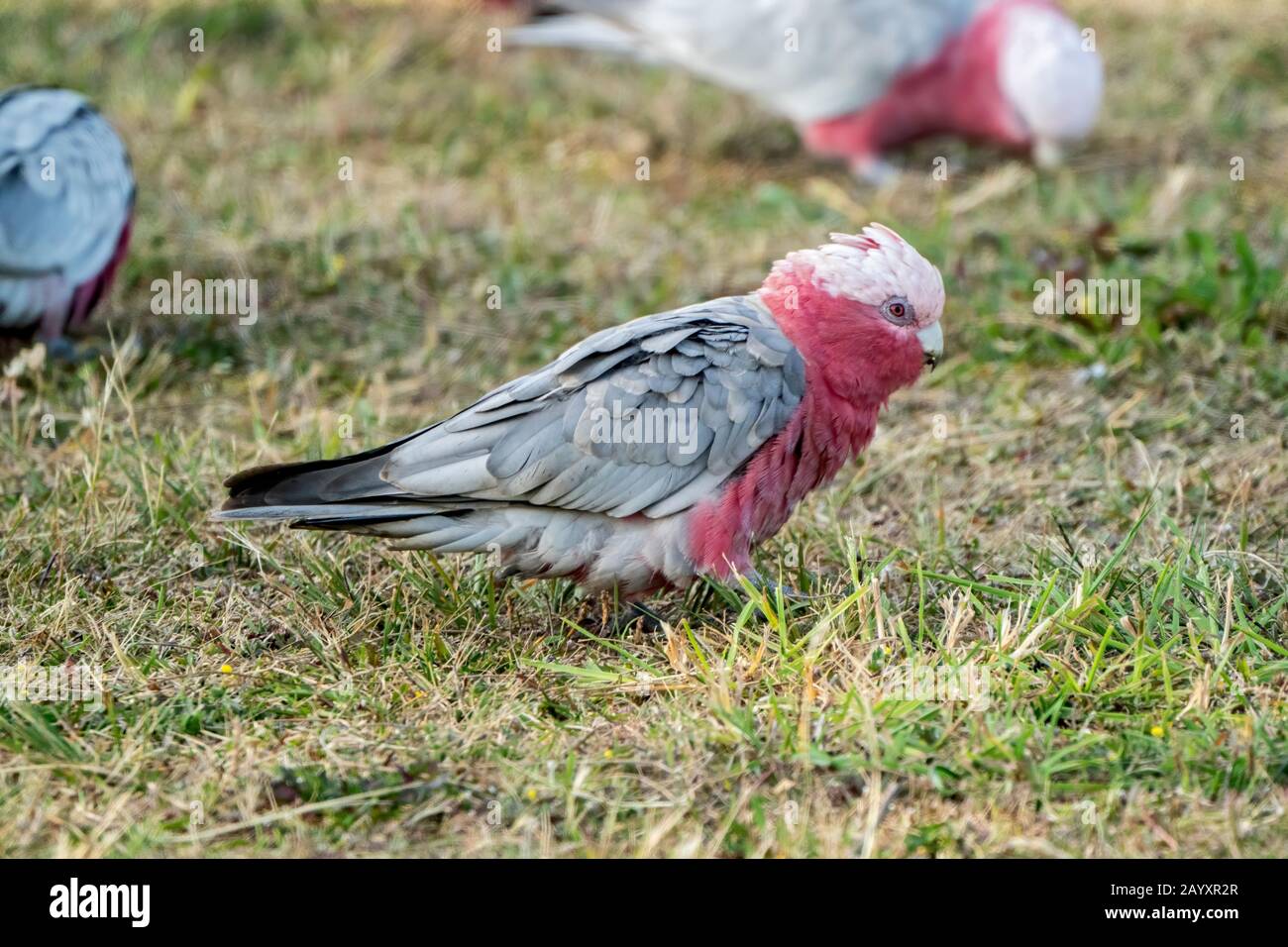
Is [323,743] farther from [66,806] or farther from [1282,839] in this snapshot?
[1282,839]

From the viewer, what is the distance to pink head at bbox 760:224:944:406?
3615 mm

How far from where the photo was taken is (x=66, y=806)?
2887mm

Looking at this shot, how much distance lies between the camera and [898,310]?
3641 millimetres

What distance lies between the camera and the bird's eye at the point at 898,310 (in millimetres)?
3627
